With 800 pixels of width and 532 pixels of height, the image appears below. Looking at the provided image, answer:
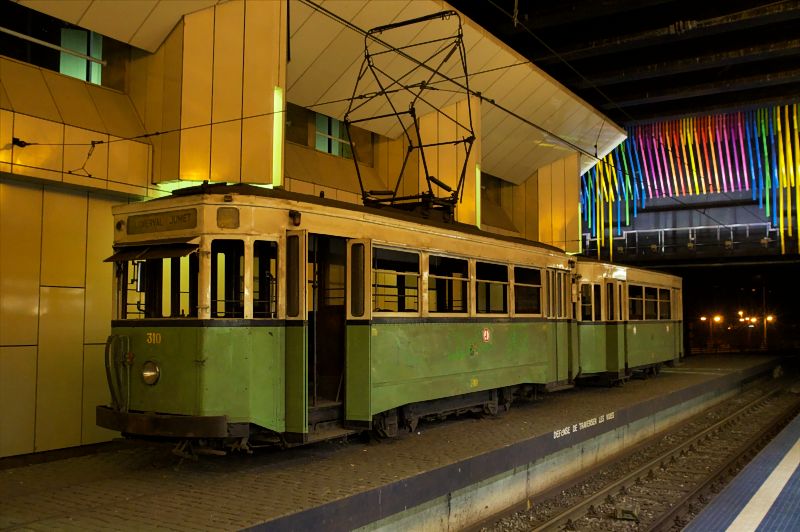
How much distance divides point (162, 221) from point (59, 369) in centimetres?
300

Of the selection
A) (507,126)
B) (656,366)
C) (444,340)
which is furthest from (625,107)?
(444,340)

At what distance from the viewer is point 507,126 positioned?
59.8 ft

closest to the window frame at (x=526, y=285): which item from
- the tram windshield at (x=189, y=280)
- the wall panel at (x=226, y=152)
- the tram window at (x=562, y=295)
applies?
the tram window at (x=562, y=295)

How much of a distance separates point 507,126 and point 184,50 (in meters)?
10.4

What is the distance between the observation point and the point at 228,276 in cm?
705

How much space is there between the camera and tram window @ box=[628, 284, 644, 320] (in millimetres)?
16688

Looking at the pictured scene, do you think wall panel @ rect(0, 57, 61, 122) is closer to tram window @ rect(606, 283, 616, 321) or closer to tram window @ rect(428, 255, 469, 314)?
tram window @ rect(428, 255, 469, 314)

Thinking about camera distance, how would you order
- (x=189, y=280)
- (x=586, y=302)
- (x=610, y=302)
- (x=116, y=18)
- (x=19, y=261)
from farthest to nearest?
1. (x=610, y=302)
2. (x=586, y=302)
3. (x=116, y=18)
4. (x=19, y=261)
5. (x=189, y=280)

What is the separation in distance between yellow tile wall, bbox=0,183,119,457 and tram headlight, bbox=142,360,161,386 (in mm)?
2473

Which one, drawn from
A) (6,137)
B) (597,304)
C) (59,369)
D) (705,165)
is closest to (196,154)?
(6,137)

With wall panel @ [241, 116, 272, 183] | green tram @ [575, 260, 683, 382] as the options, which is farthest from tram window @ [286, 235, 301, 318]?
green tram @ [575, 260, 683, 382]

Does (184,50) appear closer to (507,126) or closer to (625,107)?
(507,126)

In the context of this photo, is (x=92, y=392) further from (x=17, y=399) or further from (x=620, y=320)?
(x=620, y=320)

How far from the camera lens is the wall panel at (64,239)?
8.66 meters
